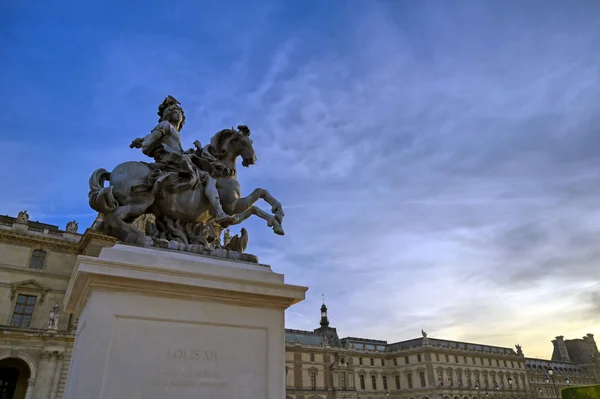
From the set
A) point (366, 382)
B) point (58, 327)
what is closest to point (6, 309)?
point (58, 327)

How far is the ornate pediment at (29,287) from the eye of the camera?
35.5m

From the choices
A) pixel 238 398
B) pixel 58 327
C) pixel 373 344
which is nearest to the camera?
pixel 238 398

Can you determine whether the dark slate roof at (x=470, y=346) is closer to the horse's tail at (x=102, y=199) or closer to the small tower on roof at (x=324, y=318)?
the small tower on roof at (x=324, y=318)

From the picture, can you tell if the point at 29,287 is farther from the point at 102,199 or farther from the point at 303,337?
the point at 303,337

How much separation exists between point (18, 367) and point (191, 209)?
40.2m

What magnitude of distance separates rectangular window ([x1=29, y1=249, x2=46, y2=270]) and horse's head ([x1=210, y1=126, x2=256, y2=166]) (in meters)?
39.7

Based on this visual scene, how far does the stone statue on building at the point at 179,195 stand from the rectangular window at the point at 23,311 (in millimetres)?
38433

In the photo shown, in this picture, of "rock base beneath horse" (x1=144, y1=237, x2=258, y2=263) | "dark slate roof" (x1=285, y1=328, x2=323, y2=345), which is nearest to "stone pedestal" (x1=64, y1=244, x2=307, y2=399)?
"rock base beneath horse" (x1=144, y1=237, x2=258, y2=263)

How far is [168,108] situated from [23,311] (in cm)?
3880

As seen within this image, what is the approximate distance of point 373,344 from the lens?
90750 mm

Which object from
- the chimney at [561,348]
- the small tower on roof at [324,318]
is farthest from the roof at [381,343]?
the chimney at [561,348]

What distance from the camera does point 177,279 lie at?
148 inches

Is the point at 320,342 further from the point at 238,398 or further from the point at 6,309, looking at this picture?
the point at 238,398

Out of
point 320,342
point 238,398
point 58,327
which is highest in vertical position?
point 320,342
